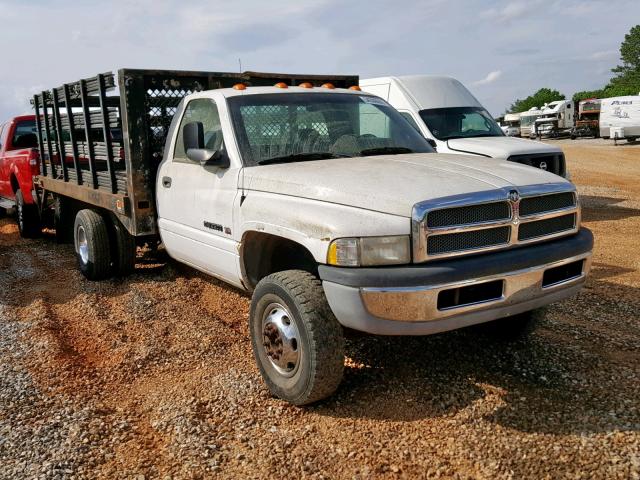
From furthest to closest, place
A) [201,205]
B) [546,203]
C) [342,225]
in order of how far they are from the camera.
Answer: [201,205] < [546,203] < [342,225]

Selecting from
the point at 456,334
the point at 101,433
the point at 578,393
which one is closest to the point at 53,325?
the point at 101,433

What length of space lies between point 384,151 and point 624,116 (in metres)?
31.5

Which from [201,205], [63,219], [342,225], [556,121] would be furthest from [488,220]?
[556,121]

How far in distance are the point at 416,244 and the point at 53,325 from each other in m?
3.72

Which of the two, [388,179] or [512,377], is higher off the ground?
[388,179]

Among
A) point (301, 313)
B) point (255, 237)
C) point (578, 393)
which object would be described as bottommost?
point (578, 393)

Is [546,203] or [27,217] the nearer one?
[546,203]

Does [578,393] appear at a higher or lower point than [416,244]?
lower

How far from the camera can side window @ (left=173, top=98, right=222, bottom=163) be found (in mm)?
4711

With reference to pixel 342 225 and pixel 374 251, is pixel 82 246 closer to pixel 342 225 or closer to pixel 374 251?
pixel 342 225

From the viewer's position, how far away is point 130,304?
19.6 ft

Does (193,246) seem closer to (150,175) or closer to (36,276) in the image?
(150,175)

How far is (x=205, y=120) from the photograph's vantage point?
4.91 meters

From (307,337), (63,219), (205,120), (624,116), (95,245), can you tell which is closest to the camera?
(307,337)
